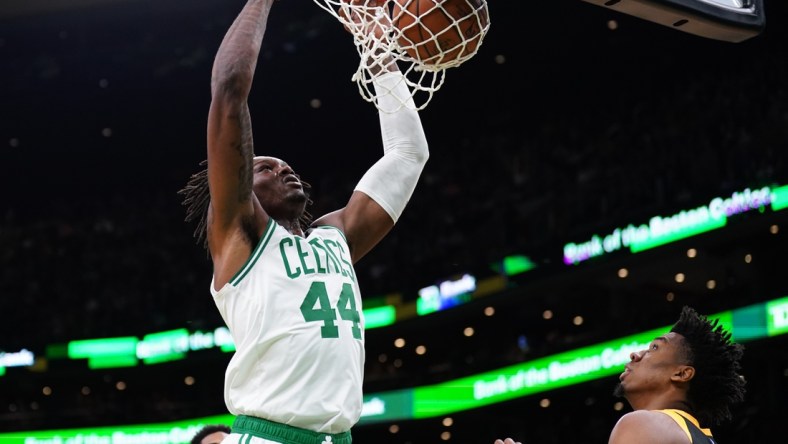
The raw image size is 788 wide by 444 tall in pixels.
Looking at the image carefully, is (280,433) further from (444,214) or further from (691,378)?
(444,214)

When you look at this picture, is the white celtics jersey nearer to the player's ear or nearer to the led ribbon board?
the player's ear

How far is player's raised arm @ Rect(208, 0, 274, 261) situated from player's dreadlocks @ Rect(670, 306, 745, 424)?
59.8 inches

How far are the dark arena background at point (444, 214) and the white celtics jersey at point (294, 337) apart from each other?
9.55m

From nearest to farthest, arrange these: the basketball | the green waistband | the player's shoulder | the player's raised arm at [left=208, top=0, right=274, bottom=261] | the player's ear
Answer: the green waistband → the player's raised arm at [left=208, top=0, right=274, bottom=261] → the player's shoulder → the basketball → the player's ear

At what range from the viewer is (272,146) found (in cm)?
1923

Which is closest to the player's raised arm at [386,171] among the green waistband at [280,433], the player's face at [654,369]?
the green waistband at [280,433]

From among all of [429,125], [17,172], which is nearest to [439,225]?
[429,125]

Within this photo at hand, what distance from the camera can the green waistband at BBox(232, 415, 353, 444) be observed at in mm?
2832

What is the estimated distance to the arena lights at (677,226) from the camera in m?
11.7

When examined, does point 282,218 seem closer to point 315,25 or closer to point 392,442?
point 315,25

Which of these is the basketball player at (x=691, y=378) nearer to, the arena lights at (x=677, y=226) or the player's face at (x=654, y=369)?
the player's face at (x=654, y=369)

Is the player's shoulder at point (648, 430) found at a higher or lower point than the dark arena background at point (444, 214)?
lower

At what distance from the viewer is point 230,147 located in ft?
9.69

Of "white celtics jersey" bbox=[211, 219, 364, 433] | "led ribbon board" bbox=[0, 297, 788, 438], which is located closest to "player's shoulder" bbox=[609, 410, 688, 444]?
"white celtics jersey" bbox=[211, 219, 364, 433]
